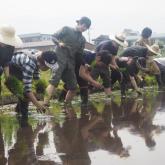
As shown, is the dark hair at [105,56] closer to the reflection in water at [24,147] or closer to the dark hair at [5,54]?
the dark hair at [5,54]

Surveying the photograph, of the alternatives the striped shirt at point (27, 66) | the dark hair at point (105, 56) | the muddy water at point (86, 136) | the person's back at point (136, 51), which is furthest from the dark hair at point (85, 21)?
the person's back at point (136, 51)

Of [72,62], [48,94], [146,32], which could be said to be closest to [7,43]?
[48,94]

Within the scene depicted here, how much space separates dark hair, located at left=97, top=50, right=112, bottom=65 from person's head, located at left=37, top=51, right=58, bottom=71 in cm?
205

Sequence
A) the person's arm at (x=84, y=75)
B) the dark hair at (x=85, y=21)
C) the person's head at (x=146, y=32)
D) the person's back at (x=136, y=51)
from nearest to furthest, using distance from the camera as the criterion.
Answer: the dark hair at (x=85, y=21), the person's arm at (x=84, y=75), the person's back at (x=136, y=51), the person's head at (x=146, y=32)

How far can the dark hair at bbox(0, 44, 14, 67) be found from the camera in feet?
23.1

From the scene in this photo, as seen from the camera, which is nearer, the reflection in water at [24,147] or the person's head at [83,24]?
the reflection in water at [24,147]

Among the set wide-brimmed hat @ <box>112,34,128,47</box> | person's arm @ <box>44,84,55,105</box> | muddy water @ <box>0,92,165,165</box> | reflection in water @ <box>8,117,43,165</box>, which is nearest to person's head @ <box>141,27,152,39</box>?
wide-brimmed hat @ <box>112,34,128,47</box>

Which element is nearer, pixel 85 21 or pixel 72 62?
pixel 85 21

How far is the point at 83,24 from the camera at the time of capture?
8.69 m

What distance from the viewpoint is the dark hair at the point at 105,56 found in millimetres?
9786

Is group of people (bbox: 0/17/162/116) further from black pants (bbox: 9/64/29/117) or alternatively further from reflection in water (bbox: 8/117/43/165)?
reflection in water (bbox: 8/117/43/165)

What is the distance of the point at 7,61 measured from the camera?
23.4ft

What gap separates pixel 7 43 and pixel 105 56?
322 centimetres

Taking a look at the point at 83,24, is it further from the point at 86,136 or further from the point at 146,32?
the point at 146,32
